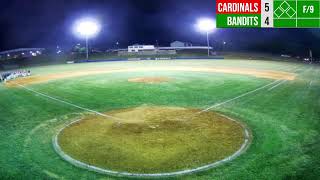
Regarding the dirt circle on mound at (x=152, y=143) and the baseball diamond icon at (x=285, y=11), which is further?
the baseball diamond icon at (x=285, y=11)

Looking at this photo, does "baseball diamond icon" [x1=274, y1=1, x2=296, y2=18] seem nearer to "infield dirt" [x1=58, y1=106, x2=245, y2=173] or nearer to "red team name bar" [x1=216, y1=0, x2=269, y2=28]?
"red team name bar" [x1=216, y1=0, x2=269, y2=28]

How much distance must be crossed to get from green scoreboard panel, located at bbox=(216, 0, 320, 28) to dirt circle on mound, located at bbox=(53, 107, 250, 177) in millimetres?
11973

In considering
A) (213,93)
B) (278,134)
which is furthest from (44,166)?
(213,93)

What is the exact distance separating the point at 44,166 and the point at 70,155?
0.87m

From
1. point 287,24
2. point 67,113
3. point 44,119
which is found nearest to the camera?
point 44,119

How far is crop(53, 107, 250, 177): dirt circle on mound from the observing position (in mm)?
8734

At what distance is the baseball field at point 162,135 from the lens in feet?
28.1

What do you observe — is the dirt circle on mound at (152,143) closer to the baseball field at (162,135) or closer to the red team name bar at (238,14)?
the baseball field at (162,135)

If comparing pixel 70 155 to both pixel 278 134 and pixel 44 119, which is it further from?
pixel 278 134

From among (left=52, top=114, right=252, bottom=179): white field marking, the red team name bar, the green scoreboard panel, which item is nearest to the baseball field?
(left=52, top=114, right=252, bottom=179): white field marking

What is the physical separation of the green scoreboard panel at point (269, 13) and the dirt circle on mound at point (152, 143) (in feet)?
39.3

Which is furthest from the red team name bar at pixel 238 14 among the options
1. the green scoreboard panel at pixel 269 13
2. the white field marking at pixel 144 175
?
the white field marking at pixel 144 175

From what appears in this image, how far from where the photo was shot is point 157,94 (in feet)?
65.3

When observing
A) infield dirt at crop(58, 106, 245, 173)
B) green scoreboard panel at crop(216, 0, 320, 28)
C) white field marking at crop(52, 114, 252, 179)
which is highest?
green scoreboard panel at crop(216, 0, 320, 28)
